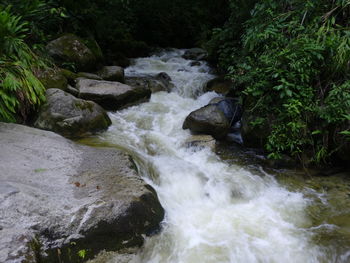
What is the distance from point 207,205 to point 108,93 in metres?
3.86

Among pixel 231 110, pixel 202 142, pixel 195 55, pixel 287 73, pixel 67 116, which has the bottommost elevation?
pixel 202 142

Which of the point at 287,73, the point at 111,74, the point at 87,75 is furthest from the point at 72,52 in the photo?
the point at 287,73

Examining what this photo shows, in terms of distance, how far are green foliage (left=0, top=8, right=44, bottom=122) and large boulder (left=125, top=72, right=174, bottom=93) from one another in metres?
3.36

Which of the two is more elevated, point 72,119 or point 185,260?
point 72,119

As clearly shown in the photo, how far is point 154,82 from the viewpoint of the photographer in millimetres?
8453

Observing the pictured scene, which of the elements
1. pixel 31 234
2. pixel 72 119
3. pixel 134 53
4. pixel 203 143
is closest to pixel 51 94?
pixel 72 119

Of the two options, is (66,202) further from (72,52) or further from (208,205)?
(72,52)

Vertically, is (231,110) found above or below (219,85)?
below

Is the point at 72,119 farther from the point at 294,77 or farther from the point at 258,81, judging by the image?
the point at 294,77

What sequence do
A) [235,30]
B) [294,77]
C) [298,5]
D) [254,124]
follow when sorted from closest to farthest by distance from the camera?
[294,77], [254,124], [298,5], [235,30]

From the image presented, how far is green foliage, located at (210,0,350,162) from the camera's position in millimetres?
4738

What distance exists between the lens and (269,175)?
4977 mm

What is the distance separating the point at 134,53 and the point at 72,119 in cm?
735

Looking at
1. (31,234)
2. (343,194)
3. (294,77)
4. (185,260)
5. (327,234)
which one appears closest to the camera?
(31,234)
